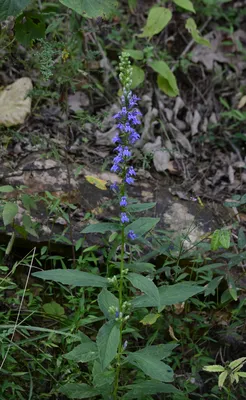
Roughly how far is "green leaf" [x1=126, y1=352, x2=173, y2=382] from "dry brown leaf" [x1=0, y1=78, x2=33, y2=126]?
2527mm

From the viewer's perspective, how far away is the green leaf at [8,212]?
10.7 feet

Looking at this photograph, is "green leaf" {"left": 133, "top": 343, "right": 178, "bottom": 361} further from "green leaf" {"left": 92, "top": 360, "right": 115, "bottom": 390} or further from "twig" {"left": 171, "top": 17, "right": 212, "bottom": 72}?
"twig" {"left": 171, "top": 17, "right": 212, "bottom": 72}

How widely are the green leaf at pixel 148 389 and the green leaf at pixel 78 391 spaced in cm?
15

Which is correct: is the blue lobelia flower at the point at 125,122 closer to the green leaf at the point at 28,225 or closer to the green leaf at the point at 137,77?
the green leaf at the point at 28,225

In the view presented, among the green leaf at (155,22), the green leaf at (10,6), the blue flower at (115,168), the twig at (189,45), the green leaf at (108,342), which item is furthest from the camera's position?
the twig at (189,45)

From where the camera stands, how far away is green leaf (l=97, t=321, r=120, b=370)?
2371 millimetres

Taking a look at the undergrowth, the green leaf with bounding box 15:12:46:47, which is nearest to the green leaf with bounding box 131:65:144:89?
the undergrowth

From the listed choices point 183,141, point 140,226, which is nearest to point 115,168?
point 140,226

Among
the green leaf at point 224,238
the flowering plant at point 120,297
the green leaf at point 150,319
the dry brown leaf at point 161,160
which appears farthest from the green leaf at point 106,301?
the dry brown leaf at point 161,160

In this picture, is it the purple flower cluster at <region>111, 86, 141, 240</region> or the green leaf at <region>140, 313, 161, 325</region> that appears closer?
the purple flower cluster at <region>111, 86, 141, 240</region>

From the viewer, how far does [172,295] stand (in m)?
2.69

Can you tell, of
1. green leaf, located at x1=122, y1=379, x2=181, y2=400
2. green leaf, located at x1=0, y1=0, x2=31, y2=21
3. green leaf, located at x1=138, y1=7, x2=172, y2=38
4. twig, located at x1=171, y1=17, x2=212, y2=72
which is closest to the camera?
green leaf, located at x1=122, y1=379, x2=181, y2=400

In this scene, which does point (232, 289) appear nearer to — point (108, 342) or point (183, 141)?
point (108, 342)

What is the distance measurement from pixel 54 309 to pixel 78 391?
79 centimetres
